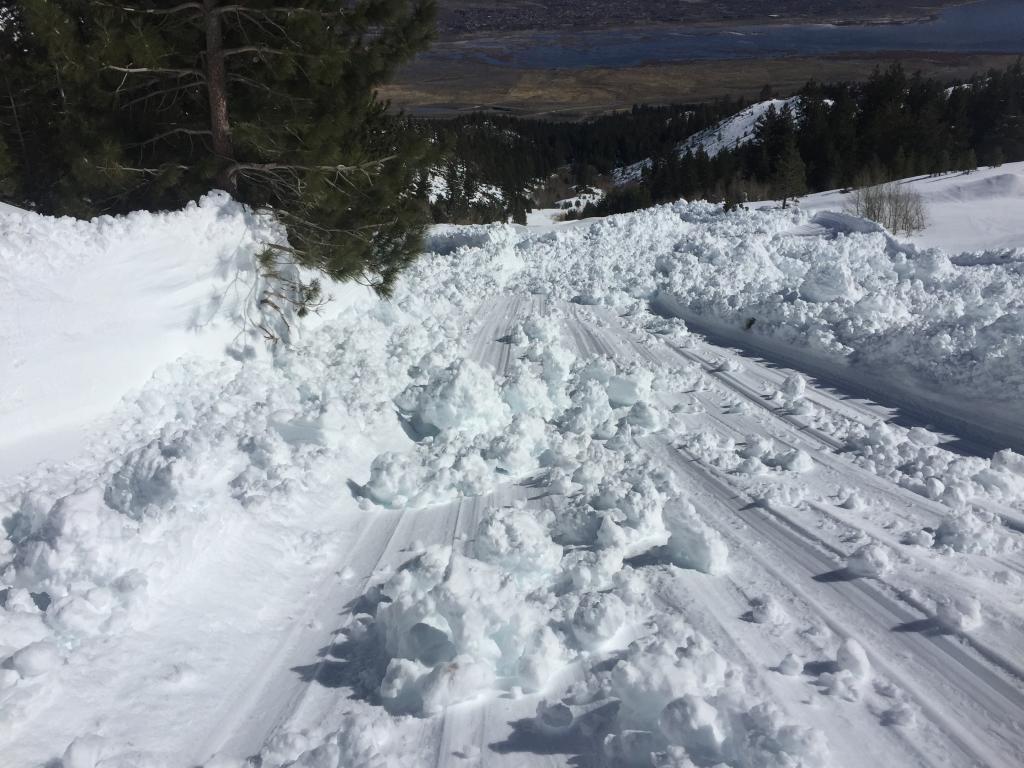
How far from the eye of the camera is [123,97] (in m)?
8.00

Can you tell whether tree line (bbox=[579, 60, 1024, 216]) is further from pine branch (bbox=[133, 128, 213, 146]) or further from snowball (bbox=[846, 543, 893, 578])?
snowball (bbox=[846, 543, 893, 578])

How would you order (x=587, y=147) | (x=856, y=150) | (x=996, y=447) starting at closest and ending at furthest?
(x=996, y=447), (x=856, y=150), (x=587, y=147)

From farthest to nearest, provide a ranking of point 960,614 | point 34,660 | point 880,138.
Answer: point 880,138 < point 960,614 < point 34,660

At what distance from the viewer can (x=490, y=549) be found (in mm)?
4031

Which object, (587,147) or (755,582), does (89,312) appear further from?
(587,147)

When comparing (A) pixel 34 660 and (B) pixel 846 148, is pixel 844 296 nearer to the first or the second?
(A) pixel 34 660

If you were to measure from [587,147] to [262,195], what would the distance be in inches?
4372

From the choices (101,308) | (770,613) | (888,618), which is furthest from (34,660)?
(888,618)

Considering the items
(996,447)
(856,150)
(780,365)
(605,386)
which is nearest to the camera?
(996,447)

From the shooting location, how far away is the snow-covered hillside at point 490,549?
9.49 feet

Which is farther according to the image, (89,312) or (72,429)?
(89,312)

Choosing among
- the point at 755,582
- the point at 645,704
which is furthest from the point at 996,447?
the point at 645,704

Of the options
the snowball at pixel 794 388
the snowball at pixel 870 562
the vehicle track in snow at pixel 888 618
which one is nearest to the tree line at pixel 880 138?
the snowball at pixel 794 388

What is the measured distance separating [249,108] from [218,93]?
1.62ft
